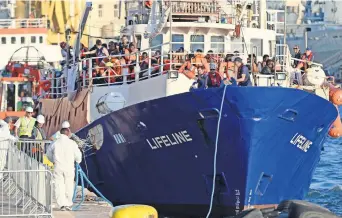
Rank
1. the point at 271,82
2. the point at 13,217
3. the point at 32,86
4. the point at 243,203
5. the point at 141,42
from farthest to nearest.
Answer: the point at 32,86
the point at 141,42
the point at 271,82
the point at 243,203
the point at 13,217

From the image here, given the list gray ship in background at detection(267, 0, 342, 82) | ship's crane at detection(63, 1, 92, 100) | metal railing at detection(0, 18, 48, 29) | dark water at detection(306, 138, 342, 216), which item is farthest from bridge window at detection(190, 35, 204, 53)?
gray ship in background at detection(267, 0, 342, 82)

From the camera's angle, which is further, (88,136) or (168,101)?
(88,136)

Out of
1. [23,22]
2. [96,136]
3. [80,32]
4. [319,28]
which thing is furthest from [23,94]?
[319,28]

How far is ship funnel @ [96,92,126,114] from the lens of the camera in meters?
24.3

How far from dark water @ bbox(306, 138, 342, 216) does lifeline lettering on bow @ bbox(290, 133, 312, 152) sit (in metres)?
3.33

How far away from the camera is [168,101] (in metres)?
22.6

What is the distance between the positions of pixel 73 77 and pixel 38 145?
688cm

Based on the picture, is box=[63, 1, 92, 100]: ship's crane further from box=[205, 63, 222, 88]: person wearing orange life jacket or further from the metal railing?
the metal railing

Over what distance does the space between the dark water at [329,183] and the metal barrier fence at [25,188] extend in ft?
30.4

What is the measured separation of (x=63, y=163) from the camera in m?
19.1

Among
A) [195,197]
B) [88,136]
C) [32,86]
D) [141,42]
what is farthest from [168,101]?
[32,86]

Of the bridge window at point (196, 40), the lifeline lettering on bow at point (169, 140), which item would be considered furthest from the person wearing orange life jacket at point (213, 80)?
the bridge window at point (196, 40)

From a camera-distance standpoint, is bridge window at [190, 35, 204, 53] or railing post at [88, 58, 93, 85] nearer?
railing post at [88, 58, 93, 85]

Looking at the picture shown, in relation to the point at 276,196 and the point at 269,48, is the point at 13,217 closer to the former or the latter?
the point at 276,196
